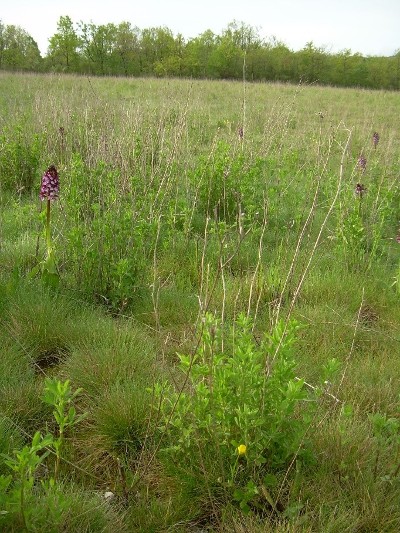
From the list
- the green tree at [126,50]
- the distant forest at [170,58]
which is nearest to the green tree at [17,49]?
the distant forest at [170,58]

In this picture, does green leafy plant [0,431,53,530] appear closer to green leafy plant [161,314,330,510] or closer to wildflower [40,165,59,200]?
green leafy plant [161,314,330,510]

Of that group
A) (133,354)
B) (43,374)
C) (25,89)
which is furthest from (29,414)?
(25,89)

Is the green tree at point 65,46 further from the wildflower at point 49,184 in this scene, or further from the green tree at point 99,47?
the wildflower at point 49,184

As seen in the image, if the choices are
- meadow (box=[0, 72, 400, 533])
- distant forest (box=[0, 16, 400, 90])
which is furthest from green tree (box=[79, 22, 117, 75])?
meadow (box=[0, 72, 400, 533])

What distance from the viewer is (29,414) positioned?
7.70ft

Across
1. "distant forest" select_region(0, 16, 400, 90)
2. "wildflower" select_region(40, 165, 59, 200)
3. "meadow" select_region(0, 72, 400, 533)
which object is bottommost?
"meadow" select_region(0, 72, 400, 533)

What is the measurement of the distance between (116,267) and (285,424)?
1.81m

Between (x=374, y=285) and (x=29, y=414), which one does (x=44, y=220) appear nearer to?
(x=29, y=414)

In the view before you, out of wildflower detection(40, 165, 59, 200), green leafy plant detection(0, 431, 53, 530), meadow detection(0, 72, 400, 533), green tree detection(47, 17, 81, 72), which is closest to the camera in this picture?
green leafy plant detection(0, 431, 53, 530)

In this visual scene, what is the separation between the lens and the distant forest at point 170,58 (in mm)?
44031

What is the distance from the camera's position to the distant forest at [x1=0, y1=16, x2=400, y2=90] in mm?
44031

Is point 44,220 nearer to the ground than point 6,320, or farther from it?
farther from it

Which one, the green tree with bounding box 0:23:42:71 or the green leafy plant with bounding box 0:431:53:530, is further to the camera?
the green tree with bounding box 0:23:42:71

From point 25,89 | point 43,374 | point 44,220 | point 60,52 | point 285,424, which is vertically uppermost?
point 60,52
